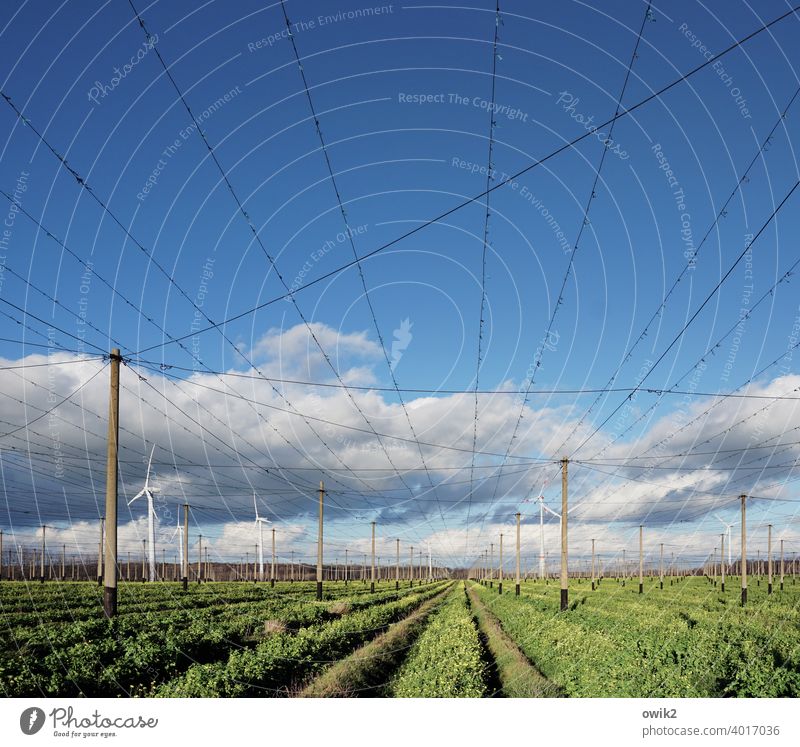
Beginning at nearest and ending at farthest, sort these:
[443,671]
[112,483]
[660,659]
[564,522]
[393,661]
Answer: [660,659], [443,671], [112,483], [393,661], [564,522]

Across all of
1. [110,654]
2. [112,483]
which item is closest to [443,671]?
[110,654]
